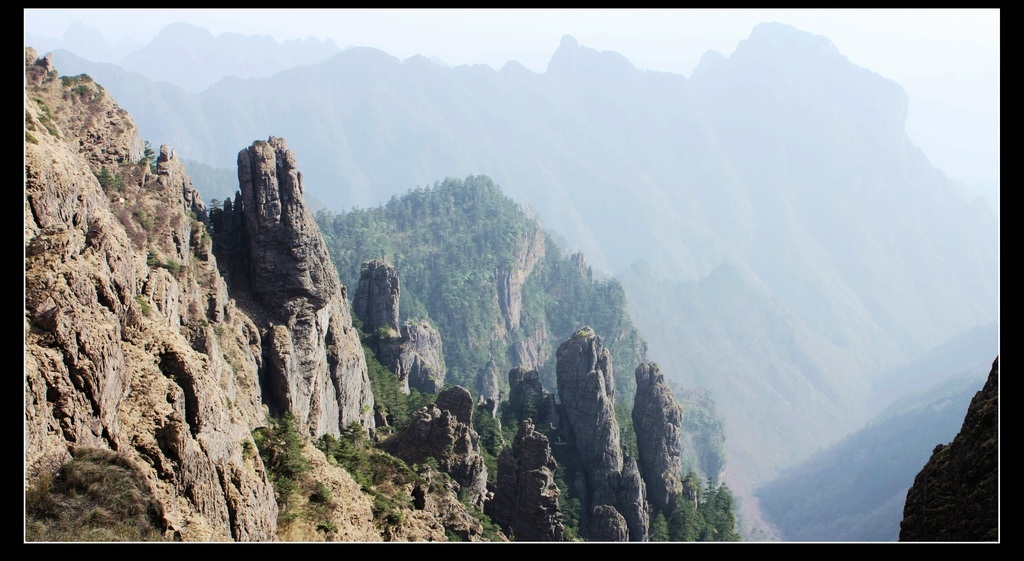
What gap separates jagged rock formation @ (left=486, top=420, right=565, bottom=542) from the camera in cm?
3866

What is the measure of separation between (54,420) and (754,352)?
6203 inches

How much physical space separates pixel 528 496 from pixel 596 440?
1437cm

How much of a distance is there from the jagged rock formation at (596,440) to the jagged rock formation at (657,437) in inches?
82.1

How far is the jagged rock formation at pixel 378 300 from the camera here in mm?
59688

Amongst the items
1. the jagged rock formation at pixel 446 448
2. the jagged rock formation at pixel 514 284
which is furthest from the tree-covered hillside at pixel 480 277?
the jagged rock formation at pixel 446 448

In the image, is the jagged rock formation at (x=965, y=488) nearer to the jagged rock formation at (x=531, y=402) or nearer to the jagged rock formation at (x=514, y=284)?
the jagged rock formation at (x=531, y=402)

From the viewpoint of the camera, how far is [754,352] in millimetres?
160875

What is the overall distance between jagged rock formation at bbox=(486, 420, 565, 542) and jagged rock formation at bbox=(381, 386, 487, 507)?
1.07m

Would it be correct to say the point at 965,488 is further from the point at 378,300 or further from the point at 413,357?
the point at 413,357

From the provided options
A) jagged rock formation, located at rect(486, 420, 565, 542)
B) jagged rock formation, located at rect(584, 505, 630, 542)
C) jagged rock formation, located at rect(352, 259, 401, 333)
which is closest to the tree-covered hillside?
jagged rock formation, located at rect(352, 259, 401, 333)

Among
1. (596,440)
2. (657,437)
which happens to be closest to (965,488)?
(596,440)

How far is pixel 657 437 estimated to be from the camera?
183ft

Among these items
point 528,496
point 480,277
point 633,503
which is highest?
point 480,277
